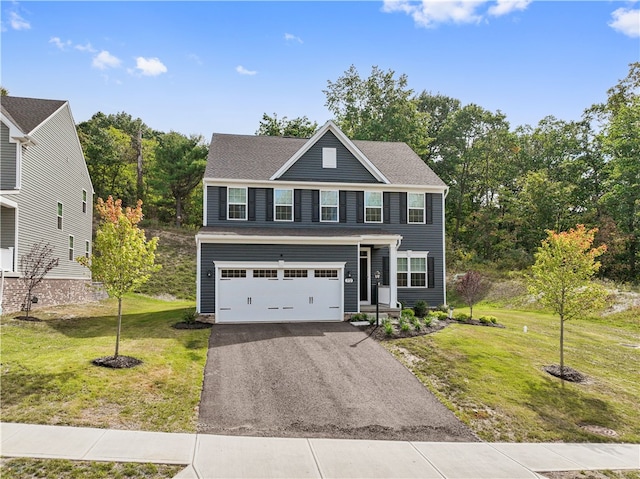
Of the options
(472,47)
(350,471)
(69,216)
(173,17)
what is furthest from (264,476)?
→ (69,216)

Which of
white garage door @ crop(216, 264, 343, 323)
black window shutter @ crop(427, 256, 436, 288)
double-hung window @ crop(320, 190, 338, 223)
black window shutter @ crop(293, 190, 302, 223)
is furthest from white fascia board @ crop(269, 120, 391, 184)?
white garage door @ crop(216, 264, 343, 323)

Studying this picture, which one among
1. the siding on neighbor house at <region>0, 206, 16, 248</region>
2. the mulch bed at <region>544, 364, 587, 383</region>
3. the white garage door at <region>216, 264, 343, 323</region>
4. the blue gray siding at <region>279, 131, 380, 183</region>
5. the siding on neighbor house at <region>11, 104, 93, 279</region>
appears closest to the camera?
the mulch bed at <region>544, 364, 587, 383</region>

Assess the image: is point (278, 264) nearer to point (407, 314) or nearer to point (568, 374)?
point (407, 314)

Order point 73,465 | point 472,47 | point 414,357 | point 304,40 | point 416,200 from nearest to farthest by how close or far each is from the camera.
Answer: point 73,465 < point 414,357 < point 304,40 < point 472,47 < point 416,200

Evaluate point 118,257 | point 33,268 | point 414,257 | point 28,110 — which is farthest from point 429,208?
point 28,110

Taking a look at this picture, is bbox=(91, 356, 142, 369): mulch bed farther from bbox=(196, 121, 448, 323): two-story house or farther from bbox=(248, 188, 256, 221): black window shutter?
bbox=(248, 188, 256, 221): black window shutter

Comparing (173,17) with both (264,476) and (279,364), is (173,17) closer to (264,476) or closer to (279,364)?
(279,364)

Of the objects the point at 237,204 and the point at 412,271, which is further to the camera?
the point at 412,271
